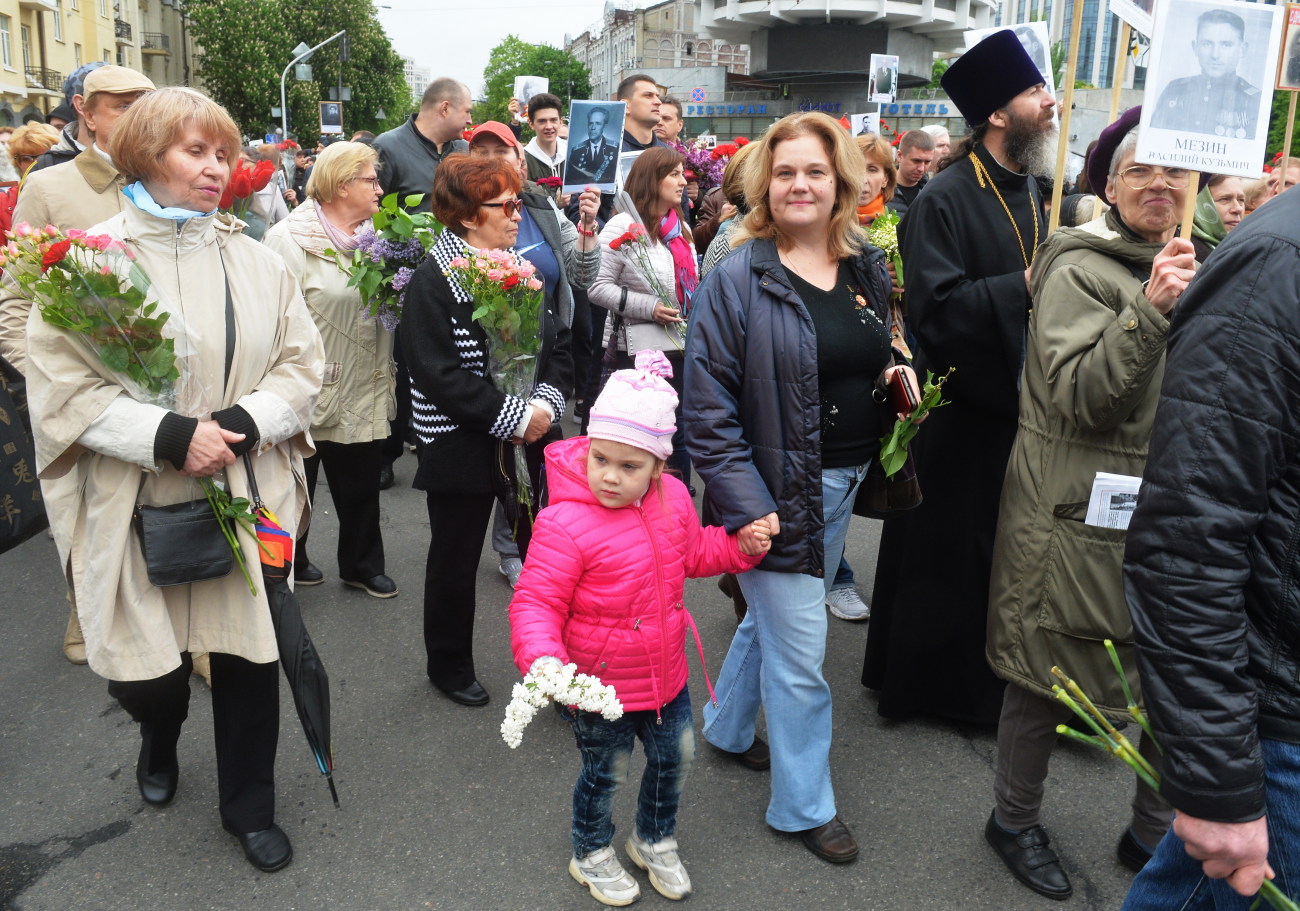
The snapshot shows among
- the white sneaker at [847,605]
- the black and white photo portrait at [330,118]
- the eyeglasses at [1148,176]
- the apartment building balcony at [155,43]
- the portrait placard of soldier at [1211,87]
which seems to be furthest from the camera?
the apartment building balcony at [155,43]

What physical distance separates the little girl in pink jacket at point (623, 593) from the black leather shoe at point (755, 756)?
74 cm

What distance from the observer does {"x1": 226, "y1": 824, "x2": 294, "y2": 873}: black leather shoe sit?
3244 millimetres

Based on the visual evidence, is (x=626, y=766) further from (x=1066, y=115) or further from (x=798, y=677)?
(x=1066, y=115)

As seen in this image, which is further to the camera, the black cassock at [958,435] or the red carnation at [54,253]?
the black cassock at [958,435]

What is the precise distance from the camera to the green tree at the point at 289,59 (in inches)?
2238

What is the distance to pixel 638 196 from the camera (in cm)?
576

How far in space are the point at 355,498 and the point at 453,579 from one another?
1.33m

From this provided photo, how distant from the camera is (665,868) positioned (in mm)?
3162

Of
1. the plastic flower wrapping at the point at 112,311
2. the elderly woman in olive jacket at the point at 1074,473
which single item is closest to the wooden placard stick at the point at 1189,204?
the elderly woman in olive jacket at the point at 1074,473

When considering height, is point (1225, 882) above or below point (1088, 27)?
below

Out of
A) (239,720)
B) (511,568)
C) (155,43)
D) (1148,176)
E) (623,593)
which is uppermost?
(155,43)

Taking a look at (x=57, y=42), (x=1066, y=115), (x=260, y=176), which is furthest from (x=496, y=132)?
(x=57, y=42)

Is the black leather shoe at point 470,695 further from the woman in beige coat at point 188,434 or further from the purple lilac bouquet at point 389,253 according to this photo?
the purple lilac bouquet at point 389,253

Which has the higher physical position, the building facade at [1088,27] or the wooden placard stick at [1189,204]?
the building facade at [1088,27]
